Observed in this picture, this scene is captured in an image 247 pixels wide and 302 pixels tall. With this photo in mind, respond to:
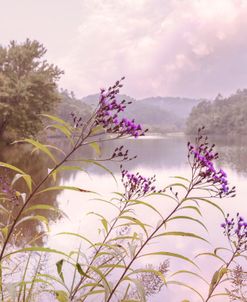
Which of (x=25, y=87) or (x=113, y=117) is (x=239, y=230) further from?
(x=25, y=87)

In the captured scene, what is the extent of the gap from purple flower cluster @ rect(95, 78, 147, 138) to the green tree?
2618 cm

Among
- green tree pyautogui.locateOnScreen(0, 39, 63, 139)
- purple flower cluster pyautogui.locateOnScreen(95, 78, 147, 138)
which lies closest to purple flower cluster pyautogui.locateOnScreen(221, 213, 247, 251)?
purple flower cluster pyautogui.locateOnScreen(95, 78, 147, 138)

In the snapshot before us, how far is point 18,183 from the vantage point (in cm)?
1496

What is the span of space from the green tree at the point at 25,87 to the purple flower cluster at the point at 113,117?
26176mm

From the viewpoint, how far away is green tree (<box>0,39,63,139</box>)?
28281 millimetres

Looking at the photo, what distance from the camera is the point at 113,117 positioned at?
2.23m

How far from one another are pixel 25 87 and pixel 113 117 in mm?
27421

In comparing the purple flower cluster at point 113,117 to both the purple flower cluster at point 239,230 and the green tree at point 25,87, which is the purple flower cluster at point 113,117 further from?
the green tree at point 25,87

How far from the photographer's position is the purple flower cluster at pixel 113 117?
2.19 meters

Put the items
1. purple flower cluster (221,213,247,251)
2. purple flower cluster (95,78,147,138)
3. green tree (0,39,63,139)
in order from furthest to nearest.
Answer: green tree (0,39,63,139) → purple flower cluster (221,213,247,251) → purple flower cluster (95,78,147,138)

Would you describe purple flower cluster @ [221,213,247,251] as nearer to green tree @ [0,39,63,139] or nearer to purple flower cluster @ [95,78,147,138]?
purple flower cluster @ [95,78,147,138]

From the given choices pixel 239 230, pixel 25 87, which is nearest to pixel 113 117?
pixel 239 230

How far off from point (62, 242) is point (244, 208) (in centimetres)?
821

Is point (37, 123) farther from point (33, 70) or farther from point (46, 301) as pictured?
point (46, 301)
